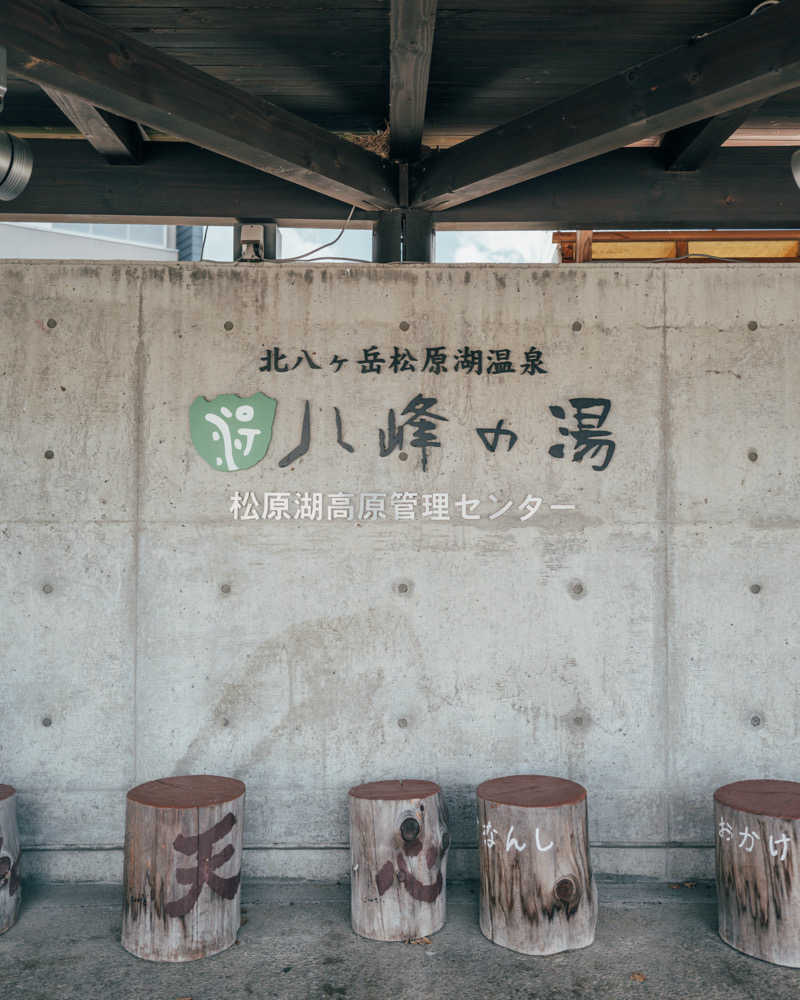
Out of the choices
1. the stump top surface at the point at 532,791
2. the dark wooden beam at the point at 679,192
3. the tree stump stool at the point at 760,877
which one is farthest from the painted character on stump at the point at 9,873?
the dark wooden beam at the point at 679,192

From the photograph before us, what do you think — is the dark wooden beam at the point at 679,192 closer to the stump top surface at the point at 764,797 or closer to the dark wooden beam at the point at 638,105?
the dark wooden beam at the point at 638,105

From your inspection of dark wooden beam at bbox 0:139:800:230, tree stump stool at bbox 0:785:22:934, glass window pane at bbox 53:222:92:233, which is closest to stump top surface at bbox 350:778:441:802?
tree stump stool at bbox 0:785:22:934

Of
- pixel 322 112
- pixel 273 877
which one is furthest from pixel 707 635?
pixel 322 112

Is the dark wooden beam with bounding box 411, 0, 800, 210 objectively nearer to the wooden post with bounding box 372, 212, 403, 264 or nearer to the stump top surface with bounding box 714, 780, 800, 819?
the wooden post with bounding box 372, 212, 403, 264

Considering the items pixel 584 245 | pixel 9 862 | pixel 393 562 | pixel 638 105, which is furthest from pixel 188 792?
pixel 584 245

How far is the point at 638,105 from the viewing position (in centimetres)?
323

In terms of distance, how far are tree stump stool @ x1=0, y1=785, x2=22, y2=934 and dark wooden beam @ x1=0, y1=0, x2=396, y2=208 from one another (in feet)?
10.2

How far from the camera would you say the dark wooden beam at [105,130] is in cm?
361

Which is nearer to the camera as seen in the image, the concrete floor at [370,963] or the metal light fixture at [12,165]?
the concrete floor at [370,963]

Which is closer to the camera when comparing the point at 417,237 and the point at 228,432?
the point at 228,432

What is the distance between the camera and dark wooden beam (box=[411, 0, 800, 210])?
2.90 metres

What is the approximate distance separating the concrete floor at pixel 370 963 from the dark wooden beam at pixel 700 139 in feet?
12.6

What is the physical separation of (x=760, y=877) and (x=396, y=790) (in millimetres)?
1602

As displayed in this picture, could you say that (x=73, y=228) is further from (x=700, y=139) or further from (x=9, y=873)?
(x=9, y=873)
